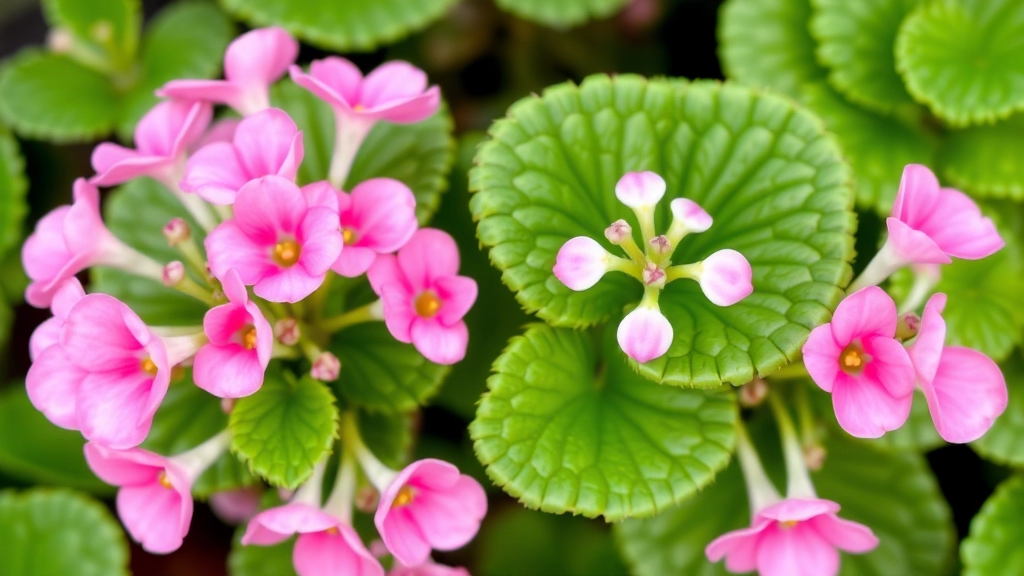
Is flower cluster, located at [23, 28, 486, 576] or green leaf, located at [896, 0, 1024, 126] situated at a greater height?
green leaf, located at [896, 0, 1024, 126]

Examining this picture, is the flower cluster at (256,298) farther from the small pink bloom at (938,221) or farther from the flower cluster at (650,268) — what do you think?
the small pink bloom at (938,221)

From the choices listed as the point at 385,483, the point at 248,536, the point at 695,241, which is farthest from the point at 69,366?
the point at 695,241

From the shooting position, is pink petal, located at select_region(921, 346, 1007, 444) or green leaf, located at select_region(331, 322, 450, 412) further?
green leaf, located at select_region(331, 322, 450, 412)

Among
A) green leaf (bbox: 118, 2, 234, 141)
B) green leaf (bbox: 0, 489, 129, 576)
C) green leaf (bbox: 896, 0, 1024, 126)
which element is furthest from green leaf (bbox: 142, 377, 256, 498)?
green leaf (bbox: 896, 0, 1024, 126)

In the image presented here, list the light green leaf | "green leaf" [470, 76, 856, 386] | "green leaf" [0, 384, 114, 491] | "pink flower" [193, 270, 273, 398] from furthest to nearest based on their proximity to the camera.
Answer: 1. "green leaf" [0, 384, 114, 491]
2. the light green leaf
3. "green leaf" [470, 76, 856, 386]
4. "pink flower" [193, 270, 273, 398]

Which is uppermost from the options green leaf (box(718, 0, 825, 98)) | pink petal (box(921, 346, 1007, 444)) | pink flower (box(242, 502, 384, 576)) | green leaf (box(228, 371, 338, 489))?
green leaf (box(718, 0, 825, 98))

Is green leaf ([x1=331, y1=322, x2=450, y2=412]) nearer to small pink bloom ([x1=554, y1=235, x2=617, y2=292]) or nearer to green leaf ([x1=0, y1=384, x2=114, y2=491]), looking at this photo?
small pink bloom ([x1=554, y1=235, x2=617, y2=292])

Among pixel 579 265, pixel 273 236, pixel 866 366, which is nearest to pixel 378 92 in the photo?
pixel 273 236
